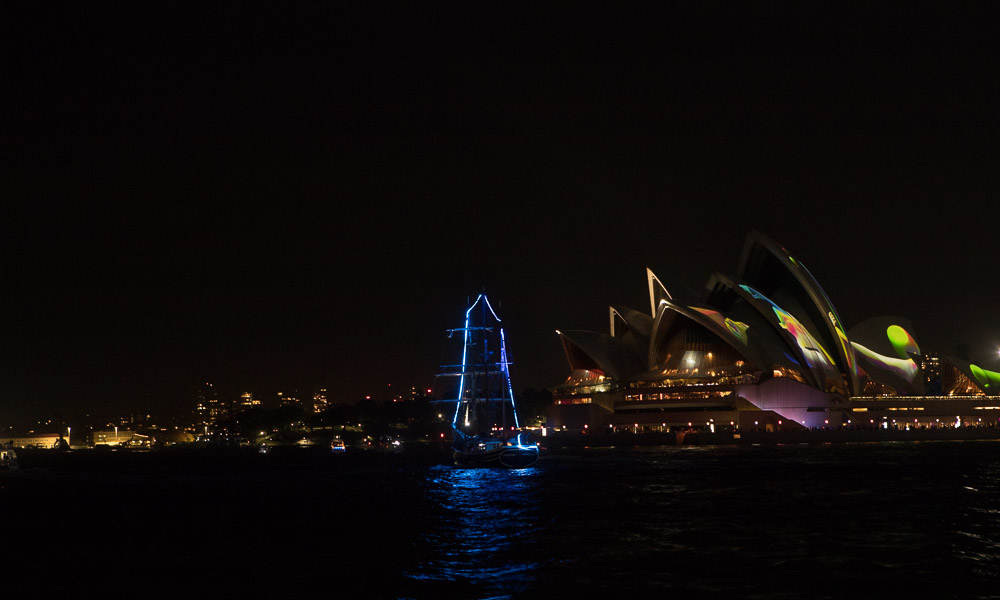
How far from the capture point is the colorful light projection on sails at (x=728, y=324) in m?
91.1

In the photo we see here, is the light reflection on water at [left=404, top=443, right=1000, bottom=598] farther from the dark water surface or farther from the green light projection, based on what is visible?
the green light projection

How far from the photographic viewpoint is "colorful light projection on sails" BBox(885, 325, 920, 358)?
336 feet

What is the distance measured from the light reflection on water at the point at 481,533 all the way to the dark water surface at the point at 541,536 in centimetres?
9

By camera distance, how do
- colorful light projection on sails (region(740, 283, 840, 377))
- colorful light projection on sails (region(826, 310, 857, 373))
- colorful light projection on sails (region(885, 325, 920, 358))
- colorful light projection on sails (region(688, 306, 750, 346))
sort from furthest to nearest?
1. colorful light projection on sails (region(885, 325, 920, 358))
2. colorful light projection on sails (region(688, 306, 750, 346))
3. colorful light projection on sails (region(826, 310, 857, 373))
4. colorful light projection on sails (region(740, 283, 840, 377))

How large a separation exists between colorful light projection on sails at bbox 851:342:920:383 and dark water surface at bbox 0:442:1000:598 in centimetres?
5065

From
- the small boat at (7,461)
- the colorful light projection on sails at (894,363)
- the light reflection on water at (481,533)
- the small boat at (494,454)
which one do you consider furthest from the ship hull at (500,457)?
the colorful light projection on sails at (894,363)

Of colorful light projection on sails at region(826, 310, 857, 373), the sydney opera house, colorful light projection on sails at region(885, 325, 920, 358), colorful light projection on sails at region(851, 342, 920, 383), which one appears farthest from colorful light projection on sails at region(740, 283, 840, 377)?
colorful light projection on sails at region(885, 325, 920, 358)

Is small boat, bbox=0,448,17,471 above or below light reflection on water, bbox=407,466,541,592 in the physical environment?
above

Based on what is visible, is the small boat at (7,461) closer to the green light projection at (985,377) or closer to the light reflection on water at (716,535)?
the light reflection on water at (716,535)

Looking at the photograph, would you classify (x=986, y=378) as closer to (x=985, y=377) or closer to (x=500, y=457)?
(x=985, y=377)

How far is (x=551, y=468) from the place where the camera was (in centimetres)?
5966

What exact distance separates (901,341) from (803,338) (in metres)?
17.5

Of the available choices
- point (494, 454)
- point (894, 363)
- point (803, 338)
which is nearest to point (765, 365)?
point (803, 338)

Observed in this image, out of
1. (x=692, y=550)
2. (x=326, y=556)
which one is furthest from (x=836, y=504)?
(x=326, y=556)
